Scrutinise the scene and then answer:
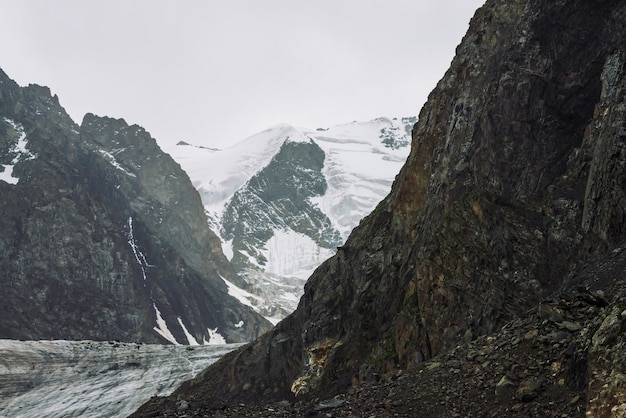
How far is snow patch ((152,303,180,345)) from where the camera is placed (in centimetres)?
17625

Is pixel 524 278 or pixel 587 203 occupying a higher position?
pixel 587 203

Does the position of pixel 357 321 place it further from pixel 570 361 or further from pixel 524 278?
pixel 570 361

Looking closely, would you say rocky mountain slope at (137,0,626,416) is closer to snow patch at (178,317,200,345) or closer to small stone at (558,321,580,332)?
small stone at (558,321,580,332)

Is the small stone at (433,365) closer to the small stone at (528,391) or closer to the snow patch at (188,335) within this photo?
the small stone at (528,391)

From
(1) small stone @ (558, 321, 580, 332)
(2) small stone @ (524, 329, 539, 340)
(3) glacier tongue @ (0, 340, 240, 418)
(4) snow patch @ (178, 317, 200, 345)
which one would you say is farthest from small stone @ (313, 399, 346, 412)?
(4) snow patch @ (178, 317, 200, 345)

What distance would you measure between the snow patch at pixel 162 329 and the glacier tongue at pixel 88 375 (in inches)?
3054

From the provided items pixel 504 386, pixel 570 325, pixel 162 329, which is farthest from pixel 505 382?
pixel 162 329

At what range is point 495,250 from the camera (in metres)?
28.4

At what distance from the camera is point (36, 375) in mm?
88000

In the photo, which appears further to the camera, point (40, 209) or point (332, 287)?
point (40, 209)

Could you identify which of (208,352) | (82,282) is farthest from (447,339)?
(82,282)

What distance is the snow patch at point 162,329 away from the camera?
578 ft

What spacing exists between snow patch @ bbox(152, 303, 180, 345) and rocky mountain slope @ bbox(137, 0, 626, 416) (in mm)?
128164

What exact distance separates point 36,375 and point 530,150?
79.2 metres
